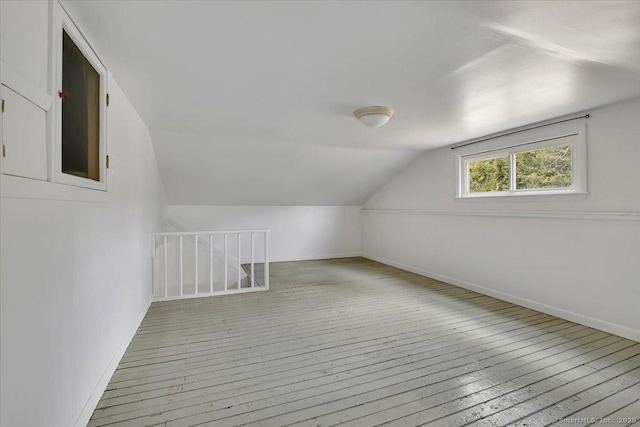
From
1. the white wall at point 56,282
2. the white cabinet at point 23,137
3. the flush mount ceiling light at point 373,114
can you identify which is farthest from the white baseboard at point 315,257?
the white cabinet at point 23,137

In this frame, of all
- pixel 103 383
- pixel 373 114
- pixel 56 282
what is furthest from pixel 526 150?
pixel 103 383

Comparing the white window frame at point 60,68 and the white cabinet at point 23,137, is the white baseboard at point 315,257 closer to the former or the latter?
the white window frame at point 60,68

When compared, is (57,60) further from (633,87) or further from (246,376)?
(633,87)

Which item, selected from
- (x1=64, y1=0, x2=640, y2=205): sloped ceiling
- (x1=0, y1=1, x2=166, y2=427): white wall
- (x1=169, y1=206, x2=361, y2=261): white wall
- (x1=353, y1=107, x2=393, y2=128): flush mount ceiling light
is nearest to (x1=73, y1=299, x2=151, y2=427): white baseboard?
(x1=0, y1=1, x2=166, y2=427): white wall

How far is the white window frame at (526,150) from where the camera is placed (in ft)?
9.50

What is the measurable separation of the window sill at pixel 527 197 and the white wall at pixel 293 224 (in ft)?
9.71

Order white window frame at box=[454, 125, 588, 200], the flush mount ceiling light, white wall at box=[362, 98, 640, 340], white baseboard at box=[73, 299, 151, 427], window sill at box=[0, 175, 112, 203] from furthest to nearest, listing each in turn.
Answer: white window frame at box=[454, 125, 588, 200] → the flush mount ceiling light → white wall at box=[362, 98, 640, 340] → white baseboard at box=[73, 299, 151, 427] → window sill at box=[0, 175, 112, 203]

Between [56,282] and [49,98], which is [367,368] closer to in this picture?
[56,282]

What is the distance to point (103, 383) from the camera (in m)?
1.78

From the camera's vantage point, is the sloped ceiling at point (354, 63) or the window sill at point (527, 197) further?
the window sill at point (527, 197)

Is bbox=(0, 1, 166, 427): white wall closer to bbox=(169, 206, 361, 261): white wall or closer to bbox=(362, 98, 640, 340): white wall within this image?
bbox=(169, 206, 361, 261): white wall

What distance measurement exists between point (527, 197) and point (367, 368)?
277 centimetres

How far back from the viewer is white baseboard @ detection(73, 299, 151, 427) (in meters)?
1.48

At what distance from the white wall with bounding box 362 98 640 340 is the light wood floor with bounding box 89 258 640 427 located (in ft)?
0.87
